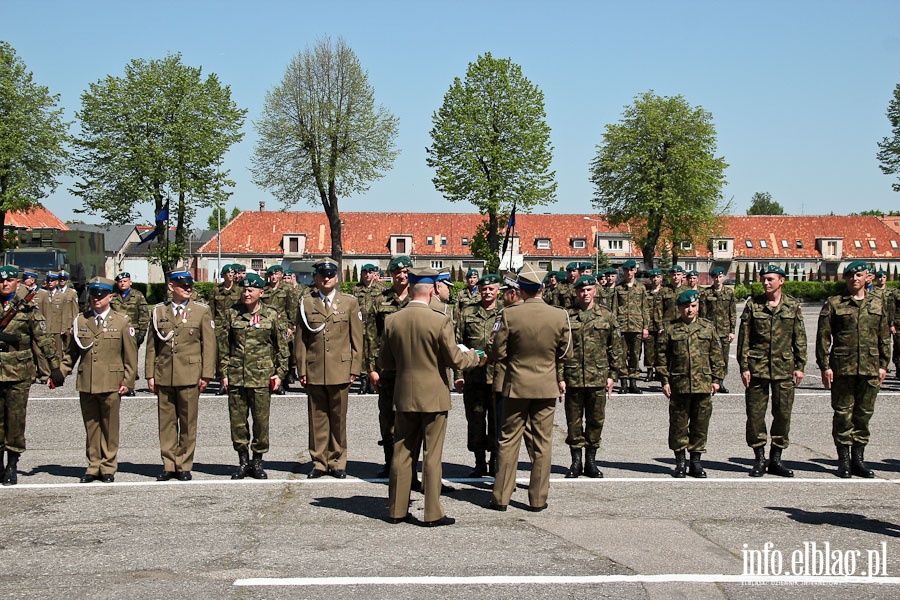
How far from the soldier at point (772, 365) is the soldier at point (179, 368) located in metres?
5.47

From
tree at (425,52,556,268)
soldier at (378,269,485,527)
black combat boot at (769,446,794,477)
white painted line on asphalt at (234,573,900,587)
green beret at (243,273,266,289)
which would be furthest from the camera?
tree at (425,52,556,268)

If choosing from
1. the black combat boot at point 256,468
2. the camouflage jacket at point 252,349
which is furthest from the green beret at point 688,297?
the black combat boot at point 256,468

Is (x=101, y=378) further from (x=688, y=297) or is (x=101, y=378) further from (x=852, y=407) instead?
(x=852, y=407)

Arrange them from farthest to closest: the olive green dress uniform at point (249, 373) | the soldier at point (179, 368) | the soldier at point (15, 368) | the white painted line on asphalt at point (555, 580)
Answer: the olive green dress uniform at point (249, 373)
the soldier at point (179, 368)
the soldier at point (15, 368)
the white painted line on asphalt at point (555, 580)

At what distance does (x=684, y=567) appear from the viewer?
253 inches

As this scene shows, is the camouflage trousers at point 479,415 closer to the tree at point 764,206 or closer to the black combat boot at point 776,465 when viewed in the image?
the black combat boot at point 776,465

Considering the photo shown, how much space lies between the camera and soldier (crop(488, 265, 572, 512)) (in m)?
8.12

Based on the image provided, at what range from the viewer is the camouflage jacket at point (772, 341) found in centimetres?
986

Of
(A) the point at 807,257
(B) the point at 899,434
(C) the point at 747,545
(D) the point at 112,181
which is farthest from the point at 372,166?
(A) the point at 807,257

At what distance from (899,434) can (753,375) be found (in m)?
3.52

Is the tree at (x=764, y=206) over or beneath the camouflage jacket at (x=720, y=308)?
over

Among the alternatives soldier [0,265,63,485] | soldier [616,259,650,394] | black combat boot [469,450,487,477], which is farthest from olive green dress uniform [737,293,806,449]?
soldier [616,259,650,394]

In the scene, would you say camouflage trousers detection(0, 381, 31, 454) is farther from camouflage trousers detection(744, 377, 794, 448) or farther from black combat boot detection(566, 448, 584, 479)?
camouflage trousers detection(744, 377, 794, 448)

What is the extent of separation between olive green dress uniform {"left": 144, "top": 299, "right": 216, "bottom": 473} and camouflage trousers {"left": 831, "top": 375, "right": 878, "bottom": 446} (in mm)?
6361
